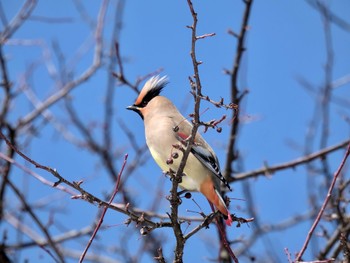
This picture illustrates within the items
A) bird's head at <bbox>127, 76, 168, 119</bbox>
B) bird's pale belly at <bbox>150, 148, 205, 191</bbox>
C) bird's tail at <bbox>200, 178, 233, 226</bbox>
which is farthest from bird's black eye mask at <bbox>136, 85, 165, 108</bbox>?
bird's tail at <bbox>200, 178, 233, 226</bbox>

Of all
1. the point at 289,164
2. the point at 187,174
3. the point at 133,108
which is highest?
the point at 133,108

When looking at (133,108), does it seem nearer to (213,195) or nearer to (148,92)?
(148,92)

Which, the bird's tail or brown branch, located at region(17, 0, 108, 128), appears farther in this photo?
brown branch, located at region(17, 0, 108, 128)

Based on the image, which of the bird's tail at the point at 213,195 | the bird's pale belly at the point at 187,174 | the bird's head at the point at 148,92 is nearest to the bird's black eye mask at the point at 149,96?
the bird's head at the point at 148,92

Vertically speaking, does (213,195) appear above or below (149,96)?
below

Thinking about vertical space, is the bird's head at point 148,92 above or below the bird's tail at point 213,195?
above

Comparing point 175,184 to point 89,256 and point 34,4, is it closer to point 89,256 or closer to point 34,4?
point 34,4

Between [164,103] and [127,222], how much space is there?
174 cm

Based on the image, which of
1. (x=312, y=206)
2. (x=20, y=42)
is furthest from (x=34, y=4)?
(x=312, y=206)

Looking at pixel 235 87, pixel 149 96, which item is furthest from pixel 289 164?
pixel 149 96

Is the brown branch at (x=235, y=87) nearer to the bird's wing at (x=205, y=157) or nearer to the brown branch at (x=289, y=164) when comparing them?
the brown branch at (x=289, y=164)

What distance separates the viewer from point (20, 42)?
522 cm

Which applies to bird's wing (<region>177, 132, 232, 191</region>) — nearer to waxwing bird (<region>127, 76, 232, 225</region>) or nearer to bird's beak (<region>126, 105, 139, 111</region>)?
waxwing bird (<region>127, 76, 232, 225</region>)

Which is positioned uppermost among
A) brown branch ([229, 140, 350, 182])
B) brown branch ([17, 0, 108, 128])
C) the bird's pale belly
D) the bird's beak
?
brown branch ([17, 0, 108, 128])
